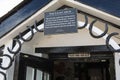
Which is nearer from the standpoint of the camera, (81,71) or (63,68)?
(63,68)

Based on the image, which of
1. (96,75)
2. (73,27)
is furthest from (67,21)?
(96,75)

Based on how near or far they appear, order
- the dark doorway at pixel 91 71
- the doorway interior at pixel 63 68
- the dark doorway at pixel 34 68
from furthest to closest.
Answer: the dark doorway at pixel 91 71, the doorway interior at pixel 63 68, the dark doorway at pixel 34 68

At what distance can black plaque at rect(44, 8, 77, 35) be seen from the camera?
4.20m

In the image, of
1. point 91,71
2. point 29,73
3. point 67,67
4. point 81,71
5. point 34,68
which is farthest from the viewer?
point 81,71

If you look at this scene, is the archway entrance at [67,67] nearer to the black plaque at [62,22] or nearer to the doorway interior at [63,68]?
the doorway interior at [63,68]

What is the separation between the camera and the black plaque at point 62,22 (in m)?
4.20

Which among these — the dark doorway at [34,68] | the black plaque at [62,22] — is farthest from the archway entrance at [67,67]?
the black plaque at [62,22]

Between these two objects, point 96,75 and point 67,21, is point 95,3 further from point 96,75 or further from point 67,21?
point 96,75

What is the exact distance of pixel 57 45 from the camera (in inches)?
226

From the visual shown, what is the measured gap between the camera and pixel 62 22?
4.25 metres

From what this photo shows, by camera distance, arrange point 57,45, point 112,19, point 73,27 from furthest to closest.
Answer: point 57,45 → point 112,19 → point 73,27

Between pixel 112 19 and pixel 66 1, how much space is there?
93 centimetres

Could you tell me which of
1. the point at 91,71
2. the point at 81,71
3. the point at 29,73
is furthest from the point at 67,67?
the point at 29,73

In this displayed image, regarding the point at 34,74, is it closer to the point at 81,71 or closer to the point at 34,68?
the point at 34,68
